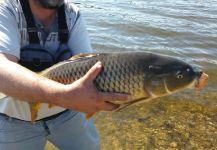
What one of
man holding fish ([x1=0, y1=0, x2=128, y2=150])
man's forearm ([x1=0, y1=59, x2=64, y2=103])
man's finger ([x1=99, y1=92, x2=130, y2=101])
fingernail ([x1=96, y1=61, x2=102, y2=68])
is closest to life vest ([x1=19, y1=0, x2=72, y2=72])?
man holding fish ([x1=0, y1=0, x2=128, y2=150])

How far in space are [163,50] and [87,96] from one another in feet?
25.8

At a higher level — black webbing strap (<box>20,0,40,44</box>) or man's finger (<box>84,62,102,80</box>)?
black webbing strap (<box>20,0,40,44</box>)

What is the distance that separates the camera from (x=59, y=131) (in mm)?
3518

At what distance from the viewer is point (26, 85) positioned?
2412 mm

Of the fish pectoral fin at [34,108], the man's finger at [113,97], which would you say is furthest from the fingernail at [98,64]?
the fish pectoral fin at [34,108]

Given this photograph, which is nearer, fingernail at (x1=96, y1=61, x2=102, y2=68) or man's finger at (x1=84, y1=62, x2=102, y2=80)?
man's finger at (x1=84, y1=62, x2=102, y2=80)

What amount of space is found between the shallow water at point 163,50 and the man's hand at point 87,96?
9.84 feet

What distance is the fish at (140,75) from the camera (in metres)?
2.42

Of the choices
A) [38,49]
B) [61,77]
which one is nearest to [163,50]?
[38,49]

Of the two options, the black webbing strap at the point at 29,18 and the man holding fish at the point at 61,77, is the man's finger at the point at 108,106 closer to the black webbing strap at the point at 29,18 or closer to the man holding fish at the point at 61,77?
the man holding fish at the point at 61,77

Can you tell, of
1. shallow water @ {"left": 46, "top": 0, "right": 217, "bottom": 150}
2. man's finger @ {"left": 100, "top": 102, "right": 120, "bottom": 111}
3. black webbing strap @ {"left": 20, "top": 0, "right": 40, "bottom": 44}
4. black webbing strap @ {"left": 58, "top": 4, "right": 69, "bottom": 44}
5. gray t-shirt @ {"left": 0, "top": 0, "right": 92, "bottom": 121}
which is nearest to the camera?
man's finger @ {"left": 100, "top": 102, "right": 120, "bottom": 111}

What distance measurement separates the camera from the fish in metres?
2.42

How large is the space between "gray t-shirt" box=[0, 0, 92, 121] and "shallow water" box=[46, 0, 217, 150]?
221cm

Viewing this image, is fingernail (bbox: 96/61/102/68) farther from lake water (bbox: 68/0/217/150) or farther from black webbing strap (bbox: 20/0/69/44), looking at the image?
lake water (bbox: 68/0/217/150)
